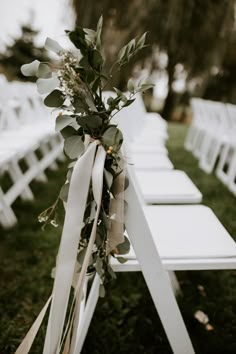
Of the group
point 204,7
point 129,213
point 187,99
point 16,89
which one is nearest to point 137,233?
point 129,213

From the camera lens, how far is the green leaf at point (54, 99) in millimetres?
902

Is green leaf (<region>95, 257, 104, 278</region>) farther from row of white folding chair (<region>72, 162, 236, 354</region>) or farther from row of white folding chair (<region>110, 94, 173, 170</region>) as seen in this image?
row of white folding chair (<region>110, 94, 173, 170</region>)

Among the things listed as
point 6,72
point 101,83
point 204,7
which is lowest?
point 6,72

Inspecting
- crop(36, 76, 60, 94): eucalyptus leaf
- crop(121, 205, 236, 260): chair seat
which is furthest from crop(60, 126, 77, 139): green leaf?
crop(121, 205, 236, 260): chair seat

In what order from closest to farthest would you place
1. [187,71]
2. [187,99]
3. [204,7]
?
[204,7], [187,71], [187,99]

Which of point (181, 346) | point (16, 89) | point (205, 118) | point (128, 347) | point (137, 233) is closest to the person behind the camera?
point (137, 233)

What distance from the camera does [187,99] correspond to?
37.0 ft

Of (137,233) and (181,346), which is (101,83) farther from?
(181,346)

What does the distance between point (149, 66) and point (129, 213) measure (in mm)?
8994

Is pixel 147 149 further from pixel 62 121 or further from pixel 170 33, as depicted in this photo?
pixel 170 33

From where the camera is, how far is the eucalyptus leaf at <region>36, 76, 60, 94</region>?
2.85 feet

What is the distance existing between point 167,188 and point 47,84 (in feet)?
3.88

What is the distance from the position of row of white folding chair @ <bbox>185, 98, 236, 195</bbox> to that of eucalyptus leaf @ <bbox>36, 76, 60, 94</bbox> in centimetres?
304

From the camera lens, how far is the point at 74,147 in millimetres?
912
